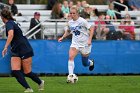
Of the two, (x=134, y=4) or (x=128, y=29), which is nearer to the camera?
(x=128, y=29)

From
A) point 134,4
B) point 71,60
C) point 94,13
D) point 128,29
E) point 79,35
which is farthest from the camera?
point 134,4

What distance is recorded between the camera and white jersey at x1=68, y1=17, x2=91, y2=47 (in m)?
16.9

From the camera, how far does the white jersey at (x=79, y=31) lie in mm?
16891

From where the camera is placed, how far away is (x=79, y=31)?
17.0m

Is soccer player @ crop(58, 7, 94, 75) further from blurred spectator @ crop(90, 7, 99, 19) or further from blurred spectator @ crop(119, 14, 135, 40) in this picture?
blurred spectator @ crop(90, 7, 99, 19)

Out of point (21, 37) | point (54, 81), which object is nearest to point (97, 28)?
point (54, 81)

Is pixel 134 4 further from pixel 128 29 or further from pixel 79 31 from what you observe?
pixel 79 31

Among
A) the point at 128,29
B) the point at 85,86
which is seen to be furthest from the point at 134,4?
the point at 85,86

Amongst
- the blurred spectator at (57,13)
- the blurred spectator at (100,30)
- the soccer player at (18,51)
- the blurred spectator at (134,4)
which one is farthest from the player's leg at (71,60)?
the blurred spectator at (134,4)

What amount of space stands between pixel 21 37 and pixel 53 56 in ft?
22.7

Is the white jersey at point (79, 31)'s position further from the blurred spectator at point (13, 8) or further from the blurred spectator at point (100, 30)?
the blurred spectator at point (13, 8)

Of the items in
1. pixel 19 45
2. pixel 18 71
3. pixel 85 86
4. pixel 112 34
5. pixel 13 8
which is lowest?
pixel 85 86

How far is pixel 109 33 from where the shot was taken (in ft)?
70.4

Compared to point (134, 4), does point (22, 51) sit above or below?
above
